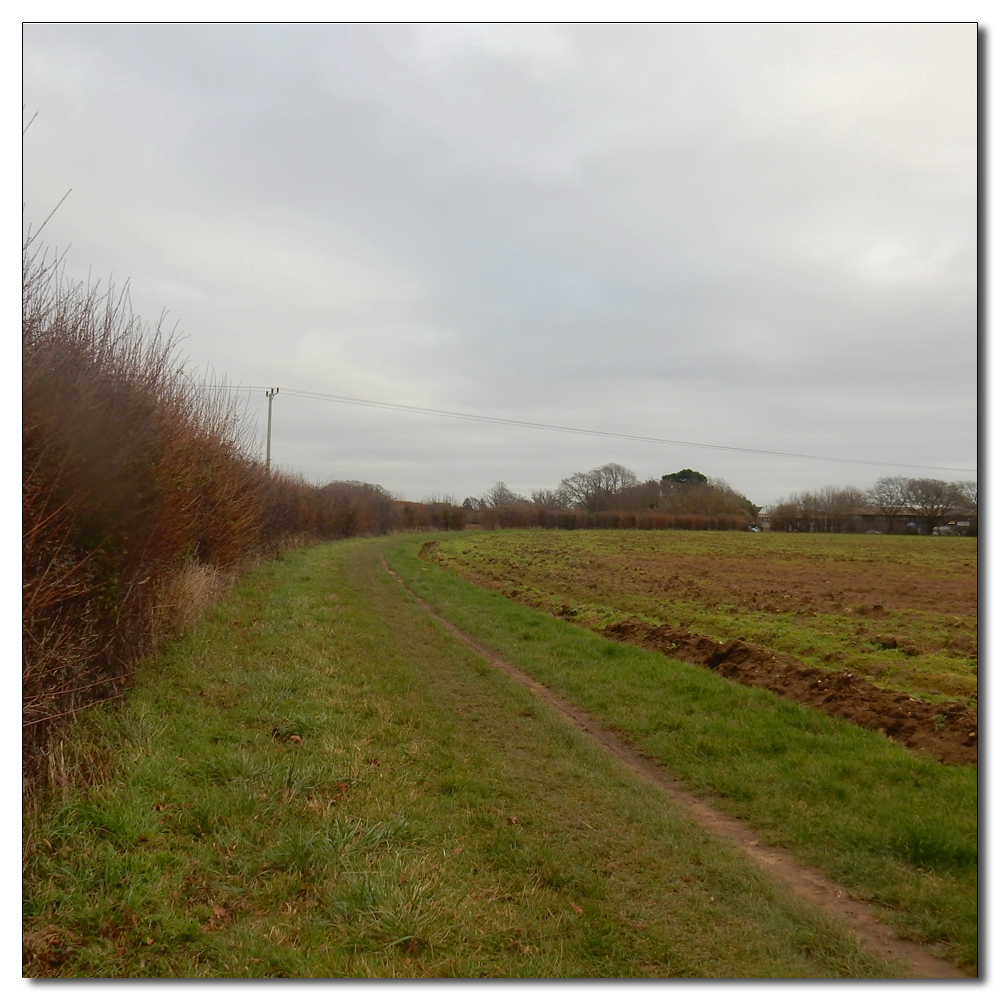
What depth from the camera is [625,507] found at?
Result: 307ft

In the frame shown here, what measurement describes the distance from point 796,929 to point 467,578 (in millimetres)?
22088

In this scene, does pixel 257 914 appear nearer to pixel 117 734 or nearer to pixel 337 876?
pixel 337 876

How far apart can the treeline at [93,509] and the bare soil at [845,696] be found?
282 inches

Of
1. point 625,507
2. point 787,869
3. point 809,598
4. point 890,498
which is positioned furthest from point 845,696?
point 625,507

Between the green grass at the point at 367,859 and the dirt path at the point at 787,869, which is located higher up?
the green grass at the point at 367,859

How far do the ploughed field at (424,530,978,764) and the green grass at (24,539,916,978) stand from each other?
3.61 m

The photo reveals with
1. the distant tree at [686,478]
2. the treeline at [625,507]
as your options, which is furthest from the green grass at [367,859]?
the distant tree at [686,478]

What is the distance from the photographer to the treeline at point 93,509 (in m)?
4.80

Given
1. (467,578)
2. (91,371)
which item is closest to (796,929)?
(91,371)

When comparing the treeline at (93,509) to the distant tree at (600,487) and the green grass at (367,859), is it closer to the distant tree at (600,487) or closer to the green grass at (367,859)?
the green grass at (367,859)

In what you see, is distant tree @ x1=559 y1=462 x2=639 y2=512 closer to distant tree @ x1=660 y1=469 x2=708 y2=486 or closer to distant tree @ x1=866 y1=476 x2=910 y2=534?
distant tree @ x1=660 y1=469 x2=708 y2=486

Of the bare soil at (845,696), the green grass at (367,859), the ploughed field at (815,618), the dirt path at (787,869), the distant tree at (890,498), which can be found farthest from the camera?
the distant tree at (890,498)

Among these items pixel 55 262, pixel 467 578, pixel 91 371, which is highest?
pixel 55 262

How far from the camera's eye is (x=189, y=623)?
33.6 feet
